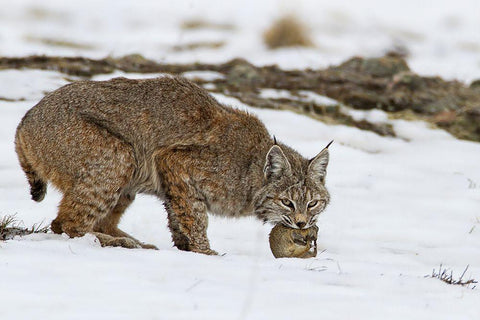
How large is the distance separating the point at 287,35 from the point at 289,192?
12632 mm

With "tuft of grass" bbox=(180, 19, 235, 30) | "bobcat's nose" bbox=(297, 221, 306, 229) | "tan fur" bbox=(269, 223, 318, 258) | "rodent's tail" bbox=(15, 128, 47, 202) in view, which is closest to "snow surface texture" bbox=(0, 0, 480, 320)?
"tan fur" bbox=(269, 223, 318, 258)

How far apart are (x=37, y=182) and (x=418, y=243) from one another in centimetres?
386

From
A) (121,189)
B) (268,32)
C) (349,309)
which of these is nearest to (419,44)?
(268,32)

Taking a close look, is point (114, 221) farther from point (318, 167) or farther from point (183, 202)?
point (318, 167)

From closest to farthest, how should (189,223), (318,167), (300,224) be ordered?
(300,224) < (189,223) < (318,167)

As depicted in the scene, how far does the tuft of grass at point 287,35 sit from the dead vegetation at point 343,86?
3842 mm

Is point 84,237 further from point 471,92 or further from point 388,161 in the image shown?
point 471,92

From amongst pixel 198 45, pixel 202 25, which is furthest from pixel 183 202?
pixel 202 25

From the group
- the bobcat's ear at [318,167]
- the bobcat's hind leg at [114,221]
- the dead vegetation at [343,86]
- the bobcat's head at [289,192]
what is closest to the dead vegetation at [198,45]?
the dead vegetation at [343,86]

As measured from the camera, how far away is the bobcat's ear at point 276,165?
695 cm

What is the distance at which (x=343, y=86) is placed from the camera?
13656 mm

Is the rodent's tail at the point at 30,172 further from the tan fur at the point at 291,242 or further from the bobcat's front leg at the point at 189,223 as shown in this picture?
the tan fur at the point at 291,242

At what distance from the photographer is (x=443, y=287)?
5.49 m

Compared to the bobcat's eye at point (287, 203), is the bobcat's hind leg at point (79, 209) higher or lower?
lower
